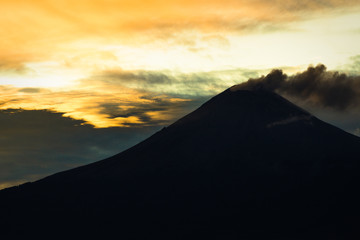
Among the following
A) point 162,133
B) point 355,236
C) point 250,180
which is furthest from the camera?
point 162,133

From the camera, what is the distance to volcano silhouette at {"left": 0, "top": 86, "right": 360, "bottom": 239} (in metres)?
140

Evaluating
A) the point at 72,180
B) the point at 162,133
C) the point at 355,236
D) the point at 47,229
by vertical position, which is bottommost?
the point at 355,236

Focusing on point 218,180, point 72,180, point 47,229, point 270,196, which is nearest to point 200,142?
point 218,180

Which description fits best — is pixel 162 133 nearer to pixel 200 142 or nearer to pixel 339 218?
pixel 200 142

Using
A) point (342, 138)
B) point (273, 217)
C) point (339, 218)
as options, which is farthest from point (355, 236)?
point (342, 138)

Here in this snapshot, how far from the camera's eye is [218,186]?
6216 inches

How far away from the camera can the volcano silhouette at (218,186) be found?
458 feet

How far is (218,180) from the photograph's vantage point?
525ft

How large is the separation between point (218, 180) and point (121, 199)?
30.5 m

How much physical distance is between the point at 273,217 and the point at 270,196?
10.8 m

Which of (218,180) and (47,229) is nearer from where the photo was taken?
(47,229)

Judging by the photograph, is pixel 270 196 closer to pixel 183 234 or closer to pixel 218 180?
pixel 218 180

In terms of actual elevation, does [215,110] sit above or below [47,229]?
above

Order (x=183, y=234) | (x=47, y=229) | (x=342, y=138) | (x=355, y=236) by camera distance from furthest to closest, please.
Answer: (x=342, y=138) < (x=47, y=229) < (x=183, y=234) < (x=355, y=236)
